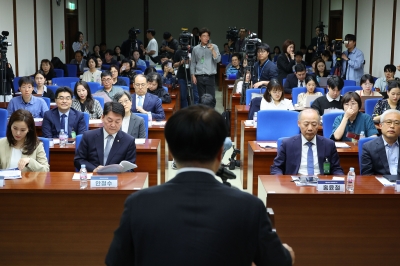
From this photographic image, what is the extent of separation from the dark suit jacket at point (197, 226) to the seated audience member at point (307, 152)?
9.81 feet

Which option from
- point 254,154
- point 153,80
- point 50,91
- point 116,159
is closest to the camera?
point 116,159

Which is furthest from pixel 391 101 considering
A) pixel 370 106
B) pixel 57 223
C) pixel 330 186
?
pixel 57 223

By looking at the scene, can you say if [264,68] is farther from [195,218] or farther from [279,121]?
[195,218]

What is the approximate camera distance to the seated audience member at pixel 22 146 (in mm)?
4473

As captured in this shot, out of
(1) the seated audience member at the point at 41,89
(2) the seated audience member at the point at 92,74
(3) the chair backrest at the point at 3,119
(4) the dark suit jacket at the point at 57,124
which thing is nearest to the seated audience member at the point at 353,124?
(4) the dark suit jacket at the point at 57,124

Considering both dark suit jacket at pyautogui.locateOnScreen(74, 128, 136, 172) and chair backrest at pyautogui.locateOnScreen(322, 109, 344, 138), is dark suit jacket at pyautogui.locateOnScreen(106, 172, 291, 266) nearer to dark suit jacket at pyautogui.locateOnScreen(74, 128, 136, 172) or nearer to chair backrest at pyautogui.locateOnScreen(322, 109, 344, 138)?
dark suit jacket at pyautogui.locateOnScreen(74, 128, 136, 172)

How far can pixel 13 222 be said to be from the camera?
3711 mm

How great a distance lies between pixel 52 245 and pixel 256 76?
611 cm

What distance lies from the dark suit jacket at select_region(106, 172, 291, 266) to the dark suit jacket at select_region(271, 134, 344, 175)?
300cm

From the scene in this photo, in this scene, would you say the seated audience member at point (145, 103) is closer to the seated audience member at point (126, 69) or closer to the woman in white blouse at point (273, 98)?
the woman in white blouse at point (273, 98)

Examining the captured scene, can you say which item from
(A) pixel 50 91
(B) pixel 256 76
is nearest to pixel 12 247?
(A) pixel 50 91

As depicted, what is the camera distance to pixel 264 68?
9219 mm

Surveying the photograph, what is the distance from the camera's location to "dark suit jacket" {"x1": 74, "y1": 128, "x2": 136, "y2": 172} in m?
4.85

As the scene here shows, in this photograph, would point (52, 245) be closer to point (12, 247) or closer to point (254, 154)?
point (12, 247)
